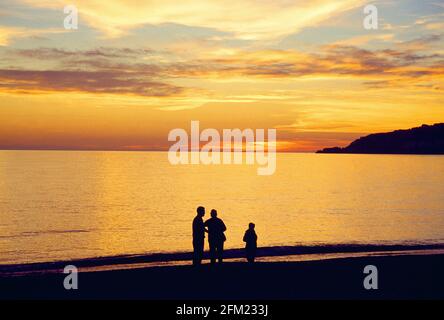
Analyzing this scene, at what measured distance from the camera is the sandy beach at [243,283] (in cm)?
1761

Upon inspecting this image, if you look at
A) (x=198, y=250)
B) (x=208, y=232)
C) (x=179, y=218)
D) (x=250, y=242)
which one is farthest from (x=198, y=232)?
(x=179, y=218)

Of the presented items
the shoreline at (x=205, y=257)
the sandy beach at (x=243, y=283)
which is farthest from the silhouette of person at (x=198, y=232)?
the shoreline at (x=205, y=257)

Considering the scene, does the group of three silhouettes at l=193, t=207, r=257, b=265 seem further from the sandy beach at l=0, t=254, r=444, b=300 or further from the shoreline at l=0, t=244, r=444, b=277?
the shoreline at l=0, t=244, r=444, b=277

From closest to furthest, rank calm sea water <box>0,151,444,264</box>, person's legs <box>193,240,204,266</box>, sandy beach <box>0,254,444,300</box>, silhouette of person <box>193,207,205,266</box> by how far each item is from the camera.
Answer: sandy beach <box>0,254,444,300</box> → silhouette of person <box>193,207,205,266</box> → person's legs <box>193,240,204,266</box> → calm sea water <box>0,151,444,264</box>

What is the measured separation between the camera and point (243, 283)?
1859 cm

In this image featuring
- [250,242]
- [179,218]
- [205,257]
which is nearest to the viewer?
[250,242]

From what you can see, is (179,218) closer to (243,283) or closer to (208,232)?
(208,232)

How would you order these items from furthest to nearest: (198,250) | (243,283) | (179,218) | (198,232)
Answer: (179,218) → (198,250) → (198,232) → (243,283)

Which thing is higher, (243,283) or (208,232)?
(208,232)

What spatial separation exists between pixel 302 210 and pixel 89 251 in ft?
117

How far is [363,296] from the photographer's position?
691 inches

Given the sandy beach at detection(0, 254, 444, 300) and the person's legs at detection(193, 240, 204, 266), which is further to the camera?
the person's legs at detection(193, 240, 204, 266)

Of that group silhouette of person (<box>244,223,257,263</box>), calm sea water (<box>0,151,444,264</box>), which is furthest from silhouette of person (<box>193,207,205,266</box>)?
calm sea water (<box>0,151,444,264</box>)

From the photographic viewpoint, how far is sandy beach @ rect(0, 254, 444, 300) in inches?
693
